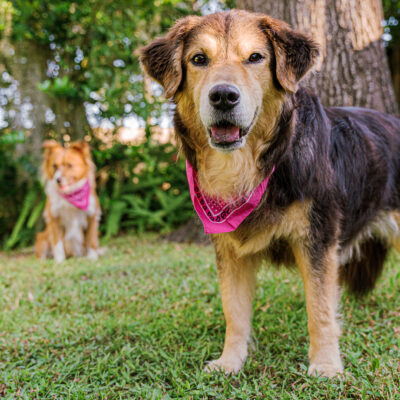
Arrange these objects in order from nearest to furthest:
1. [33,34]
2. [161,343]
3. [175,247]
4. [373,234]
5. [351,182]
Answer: [351,182], [161,343], [373,234], [175,247], [33,34]

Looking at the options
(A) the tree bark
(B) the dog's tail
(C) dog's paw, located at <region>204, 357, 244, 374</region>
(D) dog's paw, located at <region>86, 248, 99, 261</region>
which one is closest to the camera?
(C) dog's paw, located at <region>204, 357, 244, 374</region>

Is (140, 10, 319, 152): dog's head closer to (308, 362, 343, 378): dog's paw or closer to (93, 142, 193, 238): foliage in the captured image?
(308, 362, 343, 378): dog's paw

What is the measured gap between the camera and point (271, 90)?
2367 millimetres

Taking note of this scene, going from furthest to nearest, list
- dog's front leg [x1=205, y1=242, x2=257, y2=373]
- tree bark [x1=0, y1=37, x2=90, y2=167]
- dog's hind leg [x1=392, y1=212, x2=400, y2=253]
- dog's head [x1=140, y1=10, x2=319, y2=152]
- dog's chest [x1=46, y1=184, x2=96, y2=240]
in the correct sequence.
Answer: tree bark [x1=0, y1=37, x2=90, y2=167]
dog's chest [x1=46, y1=184, x2=96, y2=240]
dog's hind leg [x1=392, y1=212, x2=400, y2=253]
dog's front leg [x1=205, y1=242, x2=257, y2=373]
dog's head [x1=140, y1=10, x2=319, y2=152]

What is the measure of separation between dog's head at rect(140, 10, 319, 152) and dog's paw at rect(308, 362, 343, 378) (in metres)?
1.39

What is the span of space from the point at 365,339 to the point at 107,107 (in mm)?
6576

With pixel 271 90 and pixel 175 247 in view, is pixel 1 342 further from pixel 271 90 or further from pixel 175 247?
pixel 175 247

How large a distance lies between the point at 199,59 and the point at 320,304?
1.66 meters

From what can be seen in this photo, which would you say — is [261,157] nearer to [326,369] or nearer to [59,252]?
[326,369]

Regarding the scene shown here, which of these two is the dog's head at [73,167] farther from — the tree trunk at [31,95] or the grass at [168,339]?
the grass at [168,339]

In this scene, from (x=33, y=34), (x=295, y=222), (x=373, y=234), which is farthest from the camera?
(x=33, y=34)

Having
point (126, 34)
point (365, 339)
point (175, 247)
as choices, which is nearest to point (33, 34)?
point (126, 34)

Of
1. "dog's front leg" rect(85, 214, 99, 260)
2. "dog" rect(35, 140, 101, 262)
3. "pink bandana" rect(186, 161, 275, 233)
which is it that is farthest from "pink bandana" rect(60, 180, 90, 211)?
"pink bandana" rect(186, 161, 275, 233)

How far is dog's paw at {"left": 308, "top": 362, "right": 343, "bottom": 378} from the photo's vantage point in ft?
7.52
